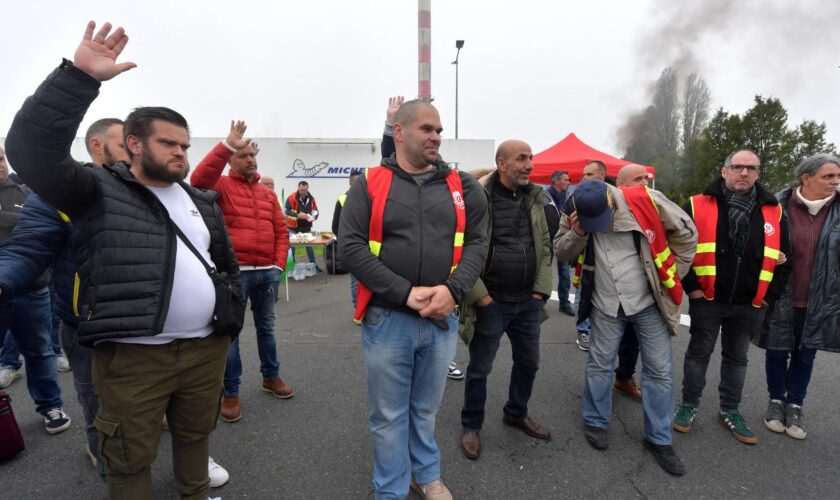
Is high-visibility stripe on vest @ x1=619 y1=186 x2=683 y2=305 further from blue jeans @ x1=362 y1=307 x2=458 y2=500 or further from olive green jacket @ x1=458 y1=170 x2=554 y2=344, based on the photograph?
blue jeans @ x1=362 y1=307 x2=458 y2=500

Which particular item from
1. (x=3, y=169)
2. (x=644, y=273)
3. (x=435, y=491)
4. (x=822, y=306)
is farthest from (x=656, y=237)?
(x=3, y=169)

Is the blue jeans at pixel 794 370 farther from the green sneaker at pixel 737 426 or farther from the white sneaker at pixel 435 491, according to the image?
the white sneaker at pixel 435 491

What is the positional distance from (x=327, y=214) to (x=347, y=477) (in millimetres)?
12365

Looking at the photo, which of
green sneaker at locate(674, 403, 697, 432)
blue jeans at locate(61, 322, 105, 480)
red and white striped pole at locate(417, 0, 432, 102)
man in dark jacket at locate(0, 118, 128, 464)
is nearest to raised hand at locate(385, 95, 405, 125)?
man in dark jacket at locate(0, 118, 128, 464)

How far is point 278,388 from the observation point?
131 inches

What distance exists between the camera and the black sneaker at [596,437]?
2640 millimetres

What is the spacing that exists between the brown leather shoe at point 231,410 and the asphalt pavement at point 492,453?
7 cm

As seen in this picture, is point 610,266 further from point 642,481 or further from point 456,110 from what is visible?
point 456,110

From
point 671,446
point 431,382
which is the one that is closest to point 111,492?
point 431,382

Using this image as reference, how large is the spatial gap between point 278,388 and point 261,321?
1.87ft

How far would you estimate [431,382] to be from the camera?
2.03 m

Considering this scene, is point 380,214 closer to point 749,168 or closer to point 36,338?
point 749,168

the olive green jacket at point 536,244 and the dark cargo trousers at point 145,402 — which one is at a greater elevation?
the olive green jacket at point 536,244

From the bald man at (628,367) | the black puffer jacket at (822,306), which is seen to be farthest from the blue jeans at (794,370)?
the bald man at (628,367)
